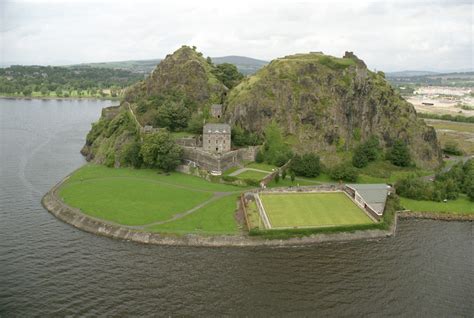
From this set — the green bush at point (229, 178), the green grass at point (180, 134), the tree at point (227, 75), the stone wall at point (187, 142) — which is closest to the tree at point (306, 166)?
the green bush at point (229, 178)

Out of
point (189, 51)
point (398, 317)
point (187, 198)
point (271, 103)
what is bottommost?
point (398, 317)

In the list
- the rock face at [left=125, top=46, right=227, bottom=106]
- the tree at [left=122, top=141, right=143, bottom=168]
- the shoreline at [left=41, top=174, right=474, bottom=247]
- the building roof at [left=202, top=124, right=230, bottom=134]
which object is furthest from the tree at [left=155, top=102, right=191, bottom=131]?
the shoreline at [left=41, top=174, right=474, bottom=247]

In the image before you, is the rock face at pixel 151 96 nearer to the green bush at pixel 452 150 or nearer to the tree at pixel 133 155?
the tree at pixel 133 155

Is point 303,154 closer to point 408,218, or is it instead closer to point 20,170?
point 408,218

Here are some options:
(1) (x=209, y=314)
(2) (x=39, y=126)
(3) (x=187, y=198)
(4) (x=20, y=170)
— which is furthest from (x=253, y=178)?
(2) (x=39, y=126)

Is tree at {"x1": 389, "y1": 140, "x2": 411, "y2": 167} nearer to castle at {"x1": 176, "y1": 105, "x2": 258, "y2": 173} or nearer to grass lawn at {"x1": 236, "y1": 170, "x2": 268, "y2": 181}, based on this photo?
castle at {"x1": 176, "y1": 105, "x2": 258, "y2": 173}
